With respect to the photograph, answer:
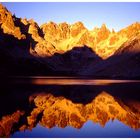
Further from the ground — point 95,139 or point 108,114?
point 108,114

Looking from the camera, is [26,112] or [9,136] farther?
[26,112]

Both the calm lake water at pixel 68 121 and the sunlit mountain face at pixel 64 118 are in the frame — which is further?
the sunlit mountain face at pixel 64 118

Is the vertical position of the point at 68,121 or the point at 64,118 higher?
the point at 64,118

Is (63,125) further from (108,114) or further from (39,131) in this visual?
(108,114)

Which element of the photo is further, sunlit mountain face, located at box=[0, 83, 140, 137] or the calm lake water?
sunlit mountain face, located at box=[0, 83, 140, 137]

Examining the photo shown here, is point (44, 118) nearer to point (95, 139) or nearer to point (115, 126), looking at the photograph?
point (115, 126)

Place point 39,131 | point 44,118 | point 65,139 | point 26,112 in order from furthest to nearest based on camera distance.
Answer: point 26,112 < point 44,118 < point 39,131 < point 65,139

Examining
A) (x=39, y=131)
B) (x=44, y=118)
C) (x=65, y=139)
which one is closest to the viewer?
(x=65, y=139)

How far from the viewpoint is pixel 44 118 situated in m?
34.6

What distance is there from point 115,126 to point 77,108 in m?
12.7

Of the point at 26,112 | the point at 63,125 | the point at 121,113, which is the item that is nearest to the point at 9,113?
the point at 26,112

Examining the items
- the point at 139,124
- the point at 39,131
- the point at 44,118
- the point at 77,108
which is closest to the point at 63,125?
the point at 44,118

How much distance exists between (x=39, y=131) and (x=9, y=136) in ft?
11.9

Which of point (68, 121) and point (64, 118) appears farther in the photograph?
point (64, 118)
